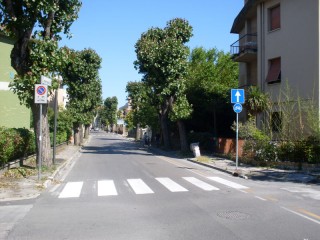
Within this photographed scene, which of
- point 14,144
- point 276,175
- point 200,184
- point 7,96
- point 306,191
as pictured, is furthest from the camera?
point 7,96

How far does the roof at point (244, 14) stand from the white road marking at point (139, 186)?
17.0 m

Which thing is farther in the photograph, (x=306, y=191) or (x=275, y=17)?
(x=275, y=17)

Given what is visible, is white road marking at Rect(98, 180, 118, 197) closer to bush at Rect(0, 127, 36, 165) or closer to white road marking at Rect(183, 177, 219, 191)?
white road marking at Rect(183, 177, 219, 191)

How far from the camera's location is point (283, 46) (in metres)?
24.4

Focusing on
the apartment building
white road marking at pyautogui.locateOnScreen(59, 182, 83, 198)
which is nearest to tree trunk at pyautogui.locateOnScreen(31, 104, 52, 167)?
white road marking at pyautogui.locateOnScreen(59, 182, 83, 198)

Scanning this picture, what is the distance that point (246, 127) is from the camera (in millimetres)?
22453

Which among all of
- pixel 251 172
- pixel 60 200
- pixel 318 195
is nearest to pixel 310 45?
pixel 251 172

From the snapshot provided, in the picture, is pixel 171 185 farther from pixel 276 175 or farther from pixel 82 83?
pixel 82 83

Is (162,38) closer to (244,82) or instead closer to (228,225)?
(244,82)

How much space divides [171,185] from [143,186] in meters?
0.92

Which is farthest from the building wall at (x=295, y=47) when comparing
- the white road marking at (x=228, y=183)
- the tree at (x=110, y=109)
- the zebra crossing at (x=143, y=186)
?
the tree at (x=110, y=109)

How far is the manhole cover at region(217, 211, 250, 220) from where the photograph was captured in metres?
8.48

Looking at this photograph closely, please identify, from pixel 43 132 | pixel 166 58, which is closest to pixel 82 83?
pixel 166 58

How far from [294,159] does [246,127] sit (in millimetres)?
3443
